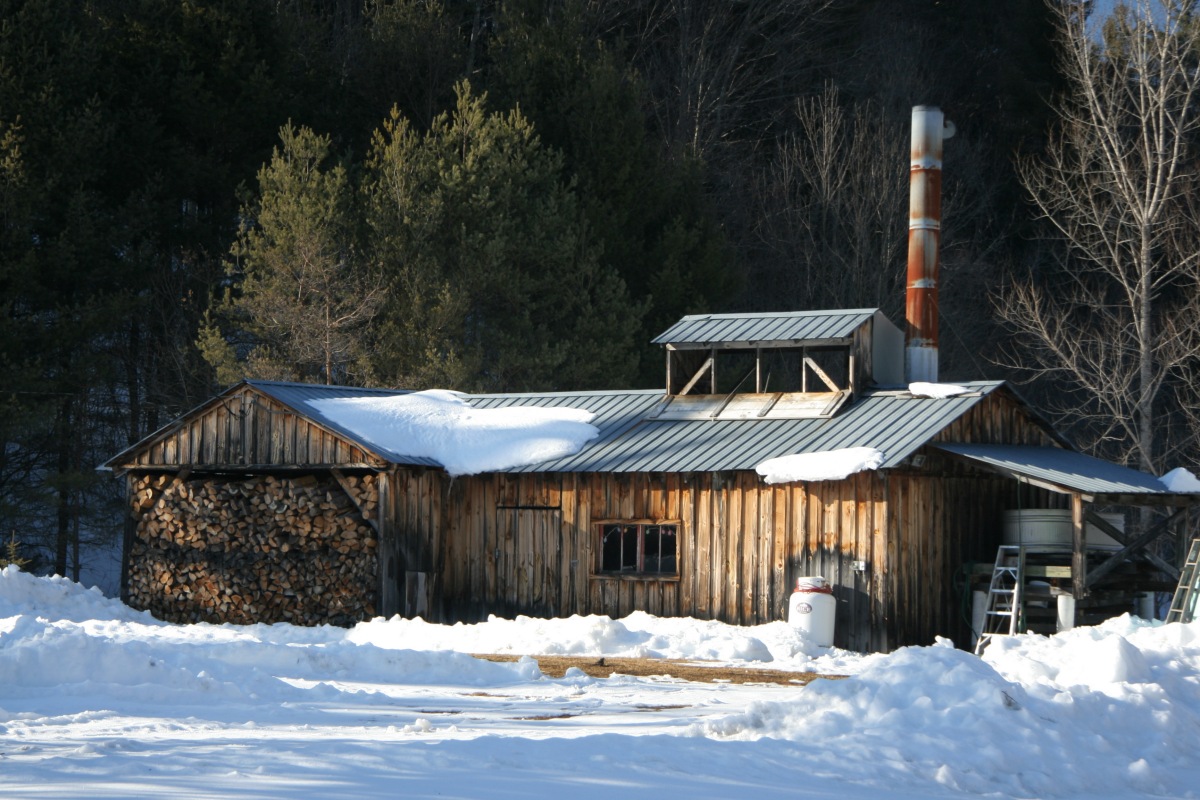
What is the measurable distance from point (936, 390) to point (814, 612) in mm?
3810

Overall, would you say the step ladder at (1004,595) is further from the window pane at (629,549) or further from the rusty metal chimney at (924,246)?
the window pane at (629,549)

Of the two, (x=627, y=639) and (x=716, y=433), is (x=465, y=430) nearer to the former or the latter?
(x=716, y=433)

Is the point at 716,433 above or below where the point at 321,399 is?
below

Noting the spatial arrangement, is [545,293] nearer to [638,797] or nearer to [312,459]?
[312,459]

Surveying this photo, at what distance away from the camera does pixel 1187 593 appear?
1889cm

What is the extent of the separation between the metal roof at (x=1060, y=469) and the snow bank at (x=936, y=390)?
0.74 m

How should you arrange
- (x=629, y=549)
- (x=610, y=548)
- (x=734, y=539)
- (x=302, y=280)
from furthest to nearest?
(x=302, y=280), (x=610, y=548), (x=629, y=549), (x=734, y=539)

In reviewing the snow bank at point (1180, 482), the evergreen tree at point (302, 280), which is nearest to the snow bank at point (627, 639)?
the snow bank at point (1180, 482)

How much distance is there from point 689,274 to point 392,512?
16.0 m

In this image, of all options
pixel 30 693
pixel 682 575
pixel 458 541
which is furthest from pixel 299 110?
pixel 30 693

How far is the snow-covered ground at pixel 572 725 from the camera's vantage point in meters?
8.43

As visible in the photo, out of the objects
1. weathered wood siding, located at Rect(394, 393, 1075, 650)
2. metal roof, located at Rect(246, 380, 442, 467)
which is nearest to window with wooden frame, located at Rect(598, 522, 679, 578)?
weathered wood siding, located at Rect(394, 393, 1075, 650)

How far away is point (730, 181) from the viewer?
4272 cm

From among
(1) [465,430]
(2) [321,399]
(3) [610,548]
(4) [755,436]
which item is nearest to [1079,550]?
(4) [755,436]
